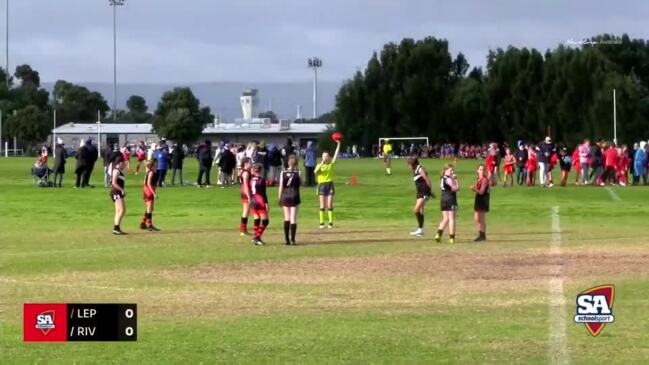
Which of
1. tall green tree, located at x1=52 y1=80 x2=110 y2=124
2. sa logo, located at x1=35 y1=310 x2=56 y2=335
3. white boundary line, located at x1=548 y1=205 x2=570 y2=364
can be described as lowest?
white boundary line, located at x1=548 y1=205 x2=570 y2=364

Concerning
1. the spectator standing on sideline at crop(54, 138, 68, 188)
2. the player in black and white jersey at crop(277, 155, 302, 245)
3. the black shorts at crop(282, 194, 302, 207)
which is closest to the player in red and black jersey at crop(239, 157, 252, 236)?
the player in black and white jersey at crop(277, 155, 302, 245)

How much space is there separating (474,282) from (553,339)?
5.20 m

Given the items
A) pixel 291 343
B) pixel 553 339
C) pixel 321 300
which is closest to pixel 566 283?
pixel 321 300

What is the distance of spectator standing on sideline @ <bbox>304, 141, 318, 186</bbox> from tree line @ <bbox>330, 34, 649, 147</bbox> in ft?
198

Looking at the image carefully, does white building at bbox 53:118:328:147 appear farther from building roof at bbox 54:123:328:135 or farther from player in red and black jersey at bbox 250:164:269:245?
player in red and black jersey at bbox 250:164:269:245

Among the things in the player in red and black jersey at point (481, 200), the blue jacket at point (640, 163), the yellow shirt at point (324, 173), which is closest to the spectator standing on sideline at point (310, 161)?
the blue jacket at point (640, 163)

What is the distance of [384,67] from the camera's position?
4875 inches

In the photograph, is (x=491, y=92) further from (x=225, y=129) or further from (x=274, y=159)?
(x=274, y=159)

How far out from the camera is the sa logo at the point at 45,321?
12531 millimetres

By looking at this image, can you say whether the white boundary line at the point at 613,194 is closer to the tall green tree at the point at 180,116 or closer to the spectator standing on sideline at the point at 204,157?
the spectator standing on sideline at the point at 204,157

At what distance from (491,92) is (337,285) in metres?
100

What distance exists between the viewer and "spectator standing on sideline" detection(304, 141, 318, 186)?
4490 centimetres

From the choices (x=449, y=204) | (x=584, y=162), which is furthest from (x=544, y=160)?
(x=449, y=204)

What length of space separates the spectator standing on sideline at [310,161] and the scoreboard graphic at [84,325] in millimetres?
31641
